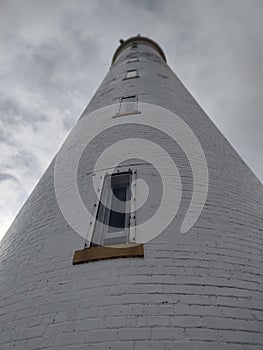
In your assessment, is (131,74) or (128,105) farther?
(131,74)

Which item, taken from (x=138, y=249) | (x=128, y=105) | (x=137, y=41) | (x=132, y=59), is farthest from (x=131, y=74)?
(x=138, y=249)

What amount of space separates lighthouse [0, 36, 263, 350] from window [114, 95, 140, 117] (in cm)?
42

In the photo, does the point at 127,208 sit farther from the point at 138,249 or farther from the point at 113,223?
the point at 138,249

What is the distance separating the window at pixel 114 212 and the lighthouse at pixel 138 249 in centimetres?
2

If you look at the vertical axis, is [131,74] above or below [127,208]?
above

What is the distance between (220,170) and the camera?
5020 millimetres

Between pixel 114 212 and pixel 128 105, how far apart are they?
358 centimetres

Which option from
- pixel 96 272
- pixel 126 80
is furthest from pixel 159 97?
pixel 96 272

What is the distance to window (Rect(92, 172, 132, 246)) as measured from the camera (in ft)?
12.0

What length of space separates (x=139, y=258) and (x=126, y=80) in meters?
6.75

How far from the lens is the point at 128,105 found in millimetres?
6875

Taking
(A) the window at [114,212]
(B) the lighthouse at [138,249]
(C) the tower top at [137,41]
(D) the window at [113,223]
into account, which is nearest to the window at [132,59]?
(C) the tower top at [137,41]

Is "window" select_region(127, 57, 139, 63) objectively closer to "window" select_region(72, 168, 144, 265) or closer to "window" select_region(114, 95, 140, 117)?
"window" select_region(114, 95, 140, 117)

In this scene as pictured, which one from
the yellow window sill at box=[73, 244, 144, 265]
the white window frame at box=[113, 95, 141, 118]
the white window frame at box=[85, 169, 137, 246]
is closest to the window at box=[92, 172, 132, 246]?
the white window frame at box=[85, 169, 137, 246]
